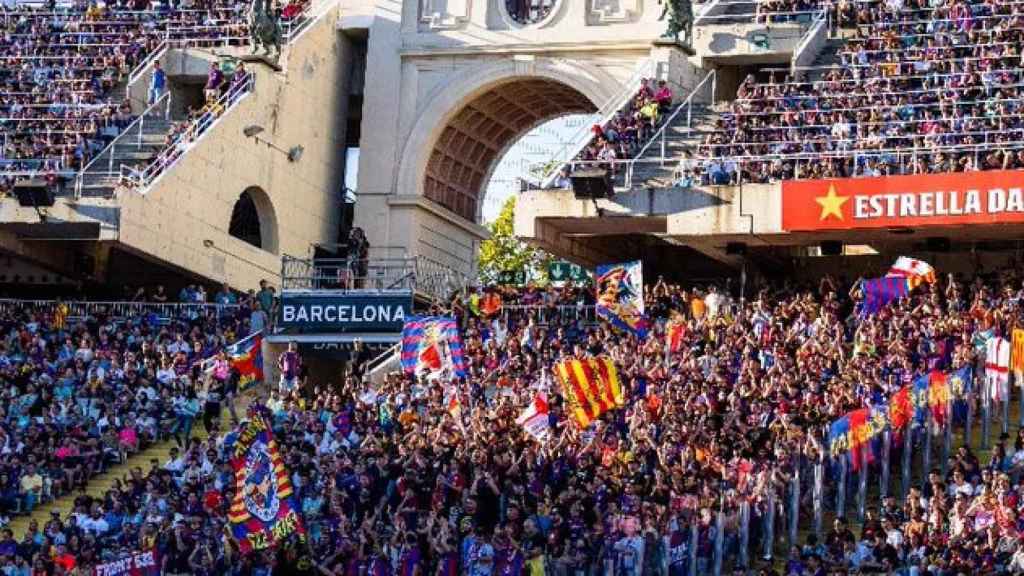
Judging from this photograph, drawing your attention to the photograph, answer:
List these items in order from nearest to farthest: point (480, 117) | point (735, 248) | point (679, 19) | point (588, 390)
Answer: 1. point (588, 390)
2. point (735, 248)
3. point (679, 19)
4. point (480, 117)

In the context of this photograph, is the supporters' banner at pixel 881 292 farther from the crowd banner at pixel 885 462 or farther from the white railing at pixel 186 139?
the white railing at pixel 186 139

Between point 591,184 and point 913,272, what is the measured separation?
551 cm

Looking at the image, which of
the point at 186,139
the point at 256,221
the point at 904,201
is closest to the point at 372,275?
the point at 256,221

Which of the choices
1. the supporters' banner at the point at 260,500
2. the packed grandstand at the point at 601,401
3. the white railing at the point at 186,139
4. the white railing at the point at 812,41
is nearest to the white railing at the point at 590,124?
the packed grandstand at the point at 601,401

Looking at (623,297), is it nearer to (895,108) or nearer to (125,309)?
(895,108)

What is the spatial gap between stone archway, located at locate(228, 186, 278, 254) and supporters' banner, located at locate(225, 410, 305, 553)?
15.9m

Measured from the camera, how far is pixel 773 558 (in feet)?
92.8

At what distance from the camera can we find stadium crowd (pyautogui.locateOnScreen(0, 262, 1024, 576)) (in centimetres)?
2803

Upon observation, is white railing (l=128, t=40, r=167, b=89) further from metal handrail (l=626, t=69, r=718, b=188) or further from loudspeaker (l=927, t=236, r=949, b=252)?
loudspeaker (l=927, t=236, r=949, b=252)

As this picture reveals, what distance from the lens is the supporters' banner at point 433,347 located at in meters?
37.2

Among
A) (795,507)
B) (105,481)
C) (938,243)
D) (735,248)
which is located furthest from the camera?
(735,248)

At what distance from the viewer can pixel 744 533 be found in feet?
92.1

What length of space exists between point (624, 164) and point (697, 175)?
1.48 metres

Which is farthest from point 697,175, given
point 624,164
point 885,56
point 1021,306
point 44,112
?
point 44,112
